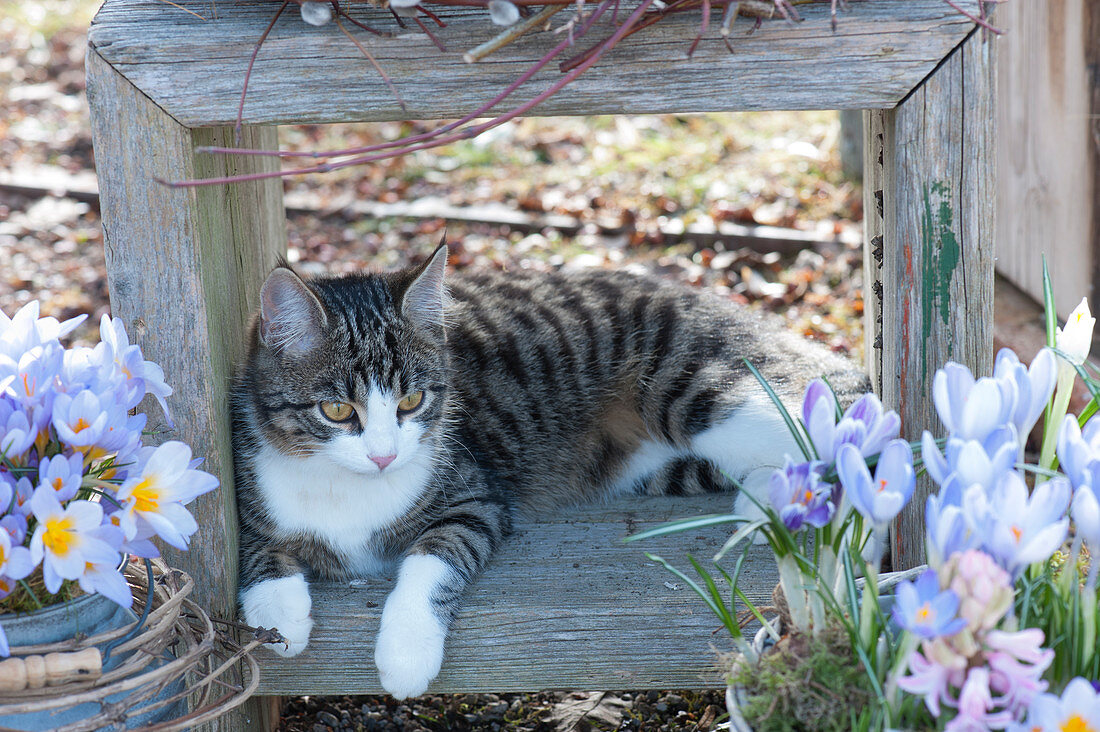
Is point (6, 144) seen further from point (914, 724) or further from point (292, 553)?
point (914, 724)

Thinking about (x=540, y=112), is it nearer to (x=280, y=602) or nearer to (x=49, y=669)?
(x=280, y=602)

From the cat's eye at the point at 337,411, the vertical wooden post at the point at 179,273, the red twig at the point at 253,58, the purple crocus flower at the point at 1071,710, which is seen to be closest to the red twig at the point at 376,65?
the red twig at the point at 253,58

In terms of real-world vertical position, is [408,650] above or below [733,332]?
below

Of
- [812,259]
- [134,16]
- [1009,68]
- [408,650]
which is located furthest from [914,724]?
[812,259]

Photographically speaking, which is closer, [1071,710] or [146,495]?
[1071,710]

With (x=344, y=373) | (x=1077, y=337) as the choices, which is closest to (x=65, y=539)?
(x=344, y=373)

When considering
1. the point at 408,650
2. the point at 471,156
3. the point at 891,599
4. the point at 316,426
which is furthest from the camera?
the point at 471,156

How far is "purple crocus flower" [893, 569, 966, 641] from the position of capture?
1179mm

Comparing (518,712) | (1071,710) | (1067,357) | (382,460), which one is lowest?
(518,712)

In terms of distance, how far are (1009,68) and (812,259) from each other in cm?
129

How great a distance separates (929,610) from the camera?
1.20 metres

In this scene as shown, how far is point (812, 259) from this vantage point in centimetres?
457

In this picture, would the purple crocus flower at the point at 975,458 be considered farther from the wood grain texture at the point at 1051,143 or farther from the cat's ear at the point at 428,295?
the wood grain texture at the point at 1051,143

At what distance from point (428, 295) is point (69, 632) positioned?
3.48 feet
